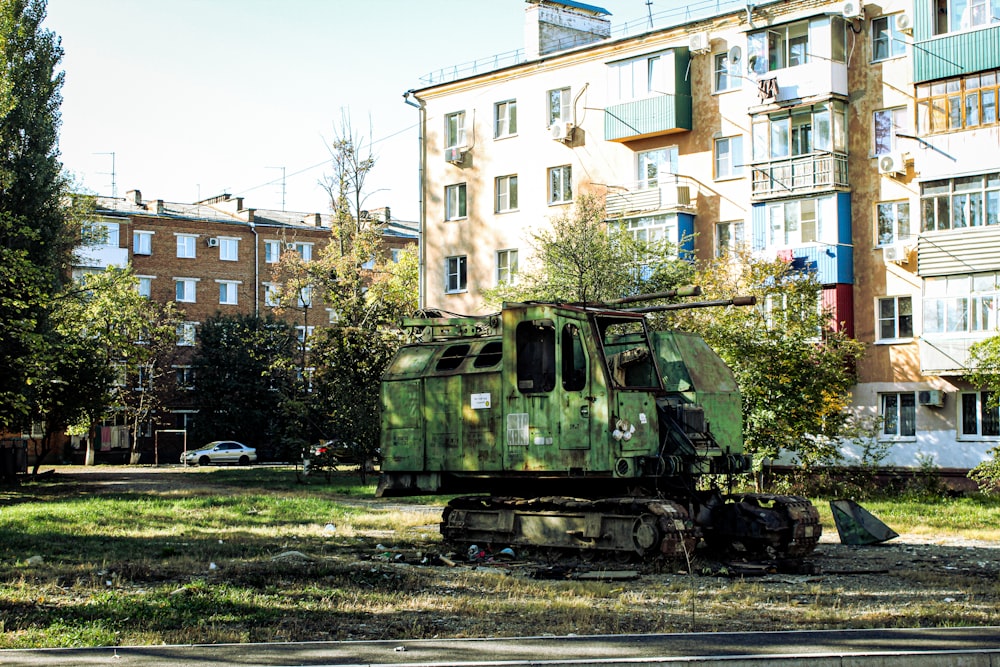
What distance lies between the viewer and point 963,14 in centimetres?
3447

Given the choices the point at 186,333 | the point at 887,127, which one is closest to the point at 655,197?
the point at 887,127

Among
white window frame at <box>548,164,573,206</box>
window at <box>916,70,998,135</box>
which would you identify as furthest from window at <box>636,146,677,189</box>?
window at <box>916,70,998,135</box>

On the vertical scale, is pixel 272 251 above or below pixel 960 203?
above

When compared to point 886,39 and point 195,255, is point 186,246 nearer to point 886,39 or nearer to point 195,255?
point 195,255

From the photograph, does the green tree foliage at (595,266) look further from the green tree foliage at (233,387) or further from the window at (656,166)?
the green tree foliage at (233,387)

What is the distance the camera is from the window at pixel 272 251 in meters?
77.5

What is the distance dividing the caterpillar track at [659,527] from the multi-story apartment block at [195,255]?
179 ft

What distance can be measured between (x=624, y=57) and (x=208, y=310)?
4000 centimetres

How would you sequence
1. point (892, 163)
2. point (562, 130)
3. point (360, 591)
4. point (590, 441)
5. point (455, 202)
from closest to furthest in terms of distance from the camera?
point (360, 591), point (590, 441), point (892, 163), point (562, 130), point (455, 202)

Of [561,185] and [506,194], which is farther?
[506,194]

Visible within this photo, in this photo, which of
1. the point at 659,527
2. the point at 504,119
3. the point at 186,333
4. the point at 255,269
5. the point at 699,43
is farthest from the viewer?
the point at 255,269

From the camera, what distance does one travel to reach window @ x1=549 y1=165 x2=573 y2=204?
151 ft

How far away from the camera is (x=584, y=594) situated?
43.4 ft

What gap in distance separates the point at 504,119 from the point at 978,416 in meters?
22.3
